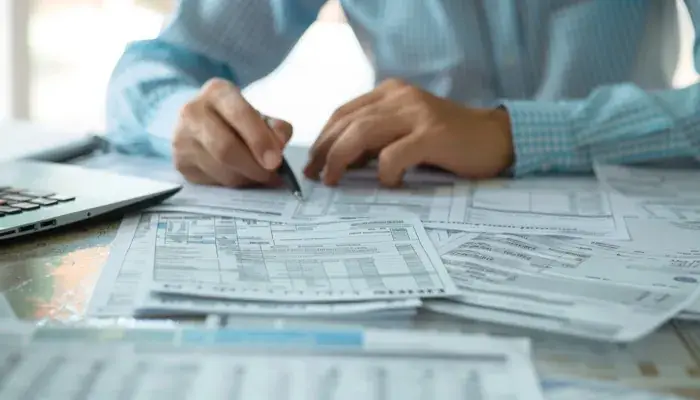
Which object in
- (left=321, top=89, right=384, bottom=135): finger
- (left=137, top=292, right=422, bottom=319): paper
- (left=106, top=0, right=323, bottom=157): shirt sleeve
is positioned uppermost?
(left=106, top=0, right=323, bottom=157): shirt sleeve

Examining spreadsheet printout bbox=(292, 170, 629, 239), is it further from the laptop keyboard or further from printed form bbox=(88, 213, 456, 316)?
the laptop keyboard

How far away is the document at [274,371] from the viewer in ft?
1.05

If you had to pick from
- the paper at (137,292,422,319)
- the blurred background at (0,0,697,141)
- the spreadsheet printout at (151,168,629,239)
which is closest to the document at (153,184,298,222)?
the spreadsheet printout at (151,168,629,239)

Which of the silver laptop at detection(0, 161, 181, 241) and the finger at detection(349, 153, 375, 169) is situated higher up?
the finger at detection(349, 153, 375, 169)

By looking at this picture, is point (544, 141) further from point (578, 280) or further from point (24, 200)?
point (24, 200)

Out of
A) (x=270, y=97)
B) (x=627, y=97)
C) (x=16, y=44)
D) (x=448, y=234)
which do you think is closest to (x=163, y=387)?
(x=448, y=234)

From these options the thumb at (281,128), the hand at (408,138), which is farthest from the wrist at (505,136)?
the thumb at (281,128)

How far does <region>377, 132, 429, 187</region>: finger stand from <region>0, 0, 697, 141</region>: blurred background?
100 centimetres

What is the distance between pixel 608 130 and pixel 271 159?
40cm

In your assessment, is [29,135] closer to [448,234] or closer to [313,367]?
[448,234]

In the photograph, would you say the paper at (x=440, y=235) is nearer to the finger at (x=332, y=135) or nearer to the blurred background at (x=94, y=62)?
the finger at (x=332, y=135)

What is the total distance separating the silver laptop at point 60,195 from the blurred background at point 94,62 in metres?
1.10

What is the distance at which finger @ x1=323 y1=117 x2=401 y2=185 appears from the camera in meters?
0.80

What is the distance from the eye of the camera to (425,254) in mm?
529
